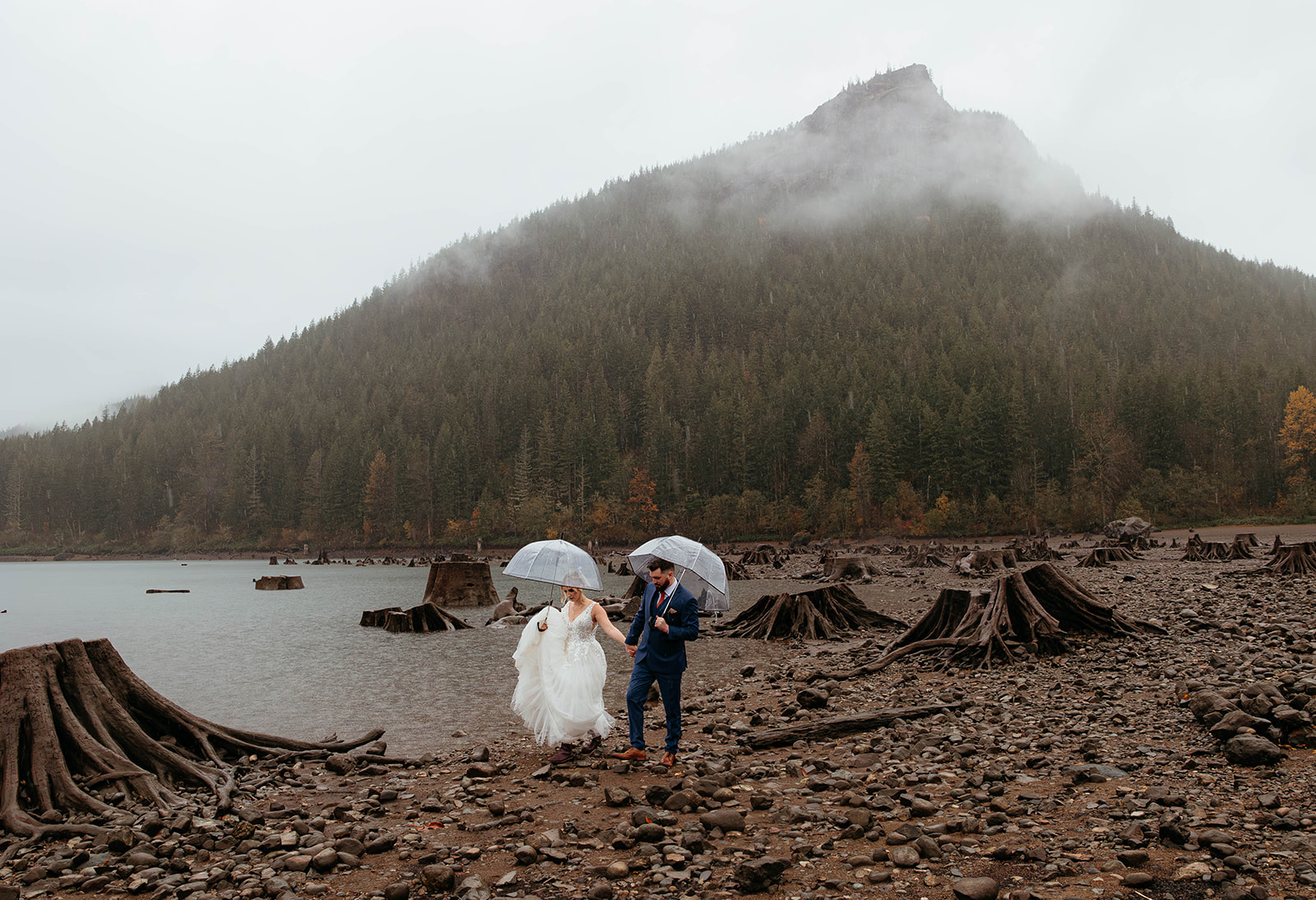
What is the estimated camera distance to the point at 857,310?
451ft

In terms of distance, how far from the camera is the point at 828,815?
19.7 feet

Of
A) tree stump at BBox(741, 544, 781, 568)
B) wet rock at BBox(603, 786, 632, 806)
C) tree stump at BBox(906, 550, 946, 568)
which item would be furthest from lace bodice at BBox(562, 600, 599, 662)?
tree stump at BBox(741, 544, 781, 568)

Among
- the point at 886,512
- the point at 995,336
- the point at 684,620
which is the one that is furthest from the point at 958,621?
the point at 995,336

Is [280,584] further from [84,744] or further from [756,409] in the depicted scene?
[756,409]

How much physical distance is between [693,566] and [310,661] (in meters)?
14.8

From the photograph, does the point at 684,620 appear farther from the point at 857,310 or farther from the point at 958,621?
the point at 857,310

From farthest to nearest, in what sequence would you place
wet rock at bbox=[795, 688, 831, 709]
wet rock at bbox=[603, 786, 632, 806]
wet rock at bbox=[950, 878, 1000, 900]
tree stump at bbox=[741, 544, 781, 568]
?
tree stump at bbox=[741, 544, 781, 568] < wet rock at bbox=[795, 688, 831, 709] < wet rock at bbox=[603, 786, 632, 806] < wet rock at bbox=[950, 878, 1000, 900]

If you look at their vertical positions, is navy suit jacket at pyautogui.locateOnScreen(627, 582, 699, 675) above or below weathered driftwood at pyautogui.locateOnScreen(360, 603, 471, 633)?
above

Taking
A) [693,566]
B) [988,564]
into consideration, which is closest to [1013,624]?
[693,566]

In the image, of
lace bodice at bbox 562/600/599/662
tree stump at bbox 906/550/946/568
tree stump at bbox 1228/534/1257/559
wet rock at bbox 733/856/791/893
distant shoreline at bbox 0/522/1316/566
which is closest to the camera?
wet rock at bbox 733/856/791/893

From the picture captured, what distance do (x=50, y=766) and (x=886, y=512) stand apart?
87795 mm

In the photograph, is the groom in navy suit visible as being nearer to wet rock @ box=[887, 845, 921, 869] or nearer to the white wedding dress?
the white wedding dress

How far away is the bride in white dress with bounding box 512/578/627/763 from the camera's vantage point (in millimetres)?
8508

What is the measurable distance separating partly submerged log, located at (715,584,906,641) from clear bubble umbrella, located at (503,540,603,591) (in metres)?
11.8
